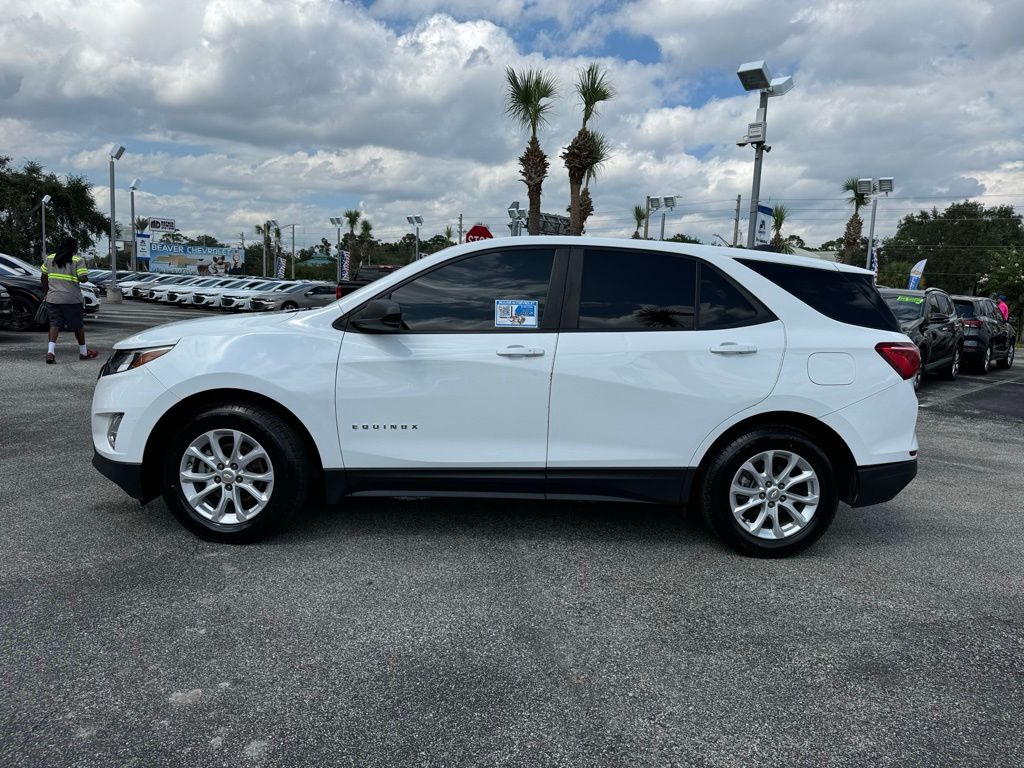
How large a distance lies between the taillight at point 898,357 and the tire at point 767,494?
0.59 metres

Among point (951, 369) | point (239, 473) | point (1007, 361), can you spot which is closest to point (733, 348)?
point (239, 473)

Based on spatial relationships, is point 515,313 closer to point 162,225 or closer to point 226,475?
point 226,475

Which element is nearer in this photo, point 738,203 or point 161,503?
point 161,503

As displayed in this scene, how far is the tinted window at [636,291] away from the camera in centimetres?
409

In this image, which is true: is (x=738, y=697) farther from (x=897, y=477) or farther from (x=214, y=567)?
(x=214, y=567)

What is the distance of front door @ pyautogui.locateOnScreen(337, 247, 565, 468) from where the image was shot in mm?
3996

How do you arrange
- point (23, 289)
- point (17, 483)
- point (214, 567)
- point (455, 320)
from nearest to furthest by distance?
point (214, 567)
point (455, 320)
point (17, 483)
point (23, 289)

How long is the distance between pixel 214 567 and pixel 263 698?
1334 millimetres

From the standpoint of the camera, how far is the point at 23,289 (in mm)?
14961

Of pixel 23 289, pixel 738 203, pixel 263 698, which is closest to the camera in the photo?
pixel 263 698

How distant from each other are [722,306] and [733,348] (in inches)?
10.2

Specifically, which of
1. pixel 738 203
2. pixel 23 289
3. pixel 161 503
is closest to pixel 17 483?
pixel 161 503

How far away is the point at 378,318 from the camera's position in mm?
3885

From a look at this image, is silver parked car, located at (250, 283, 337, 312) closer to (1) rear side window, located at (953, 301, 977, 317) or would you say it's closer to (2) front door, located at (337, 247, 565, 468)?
(1) rear side window, located at (953, 301, 977, 317)
